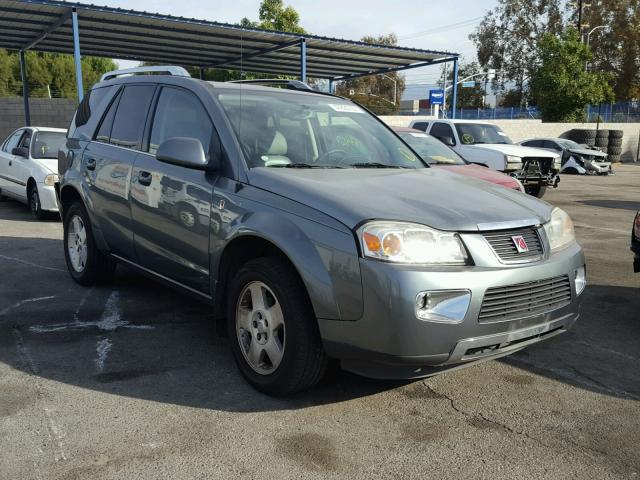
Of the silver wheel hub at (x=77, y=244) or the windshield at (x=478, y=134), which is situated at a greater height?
the windshield at (x=478, y=134)

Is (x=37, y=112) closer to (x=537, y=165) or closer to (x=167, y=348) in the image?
(x=537, y=165)

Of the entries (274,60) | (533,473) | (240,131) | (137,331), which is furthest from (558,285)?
(274,60)

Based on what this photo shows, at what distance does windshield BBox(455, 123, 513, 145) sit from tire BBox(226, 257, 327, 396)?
1069cm

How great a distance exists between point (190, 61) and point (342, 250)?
20654mm

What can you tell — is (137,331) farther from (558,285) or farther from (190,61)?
(190,61)

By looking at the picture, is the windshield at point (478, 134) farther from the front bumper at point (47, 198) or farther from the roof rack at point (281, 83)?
the roof rack at point (281, 83)

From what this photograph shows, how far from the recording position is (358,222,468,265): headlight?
117 inches

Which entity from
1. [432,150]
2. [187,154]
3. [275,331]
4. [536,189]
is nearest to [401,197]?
[275,331]

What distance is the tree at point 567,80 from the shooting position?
35.8 metres

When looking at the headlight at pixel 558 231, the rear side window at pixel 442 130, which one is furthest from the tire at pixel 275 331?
the rear side window at pixel 442 130

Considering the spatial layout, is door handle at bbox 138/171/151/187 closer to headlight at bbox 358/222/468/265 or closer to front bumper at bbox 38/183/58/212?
headlight at bbox 358/222/468/265

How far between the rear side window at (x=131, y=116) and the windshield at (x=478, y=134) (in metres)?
9.60

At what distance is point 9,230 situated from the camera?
8922mm

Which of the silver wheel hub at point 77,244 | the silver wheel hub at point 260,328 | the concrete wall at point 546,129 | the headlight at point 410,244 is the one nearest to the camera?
the headlight at point 410,244
